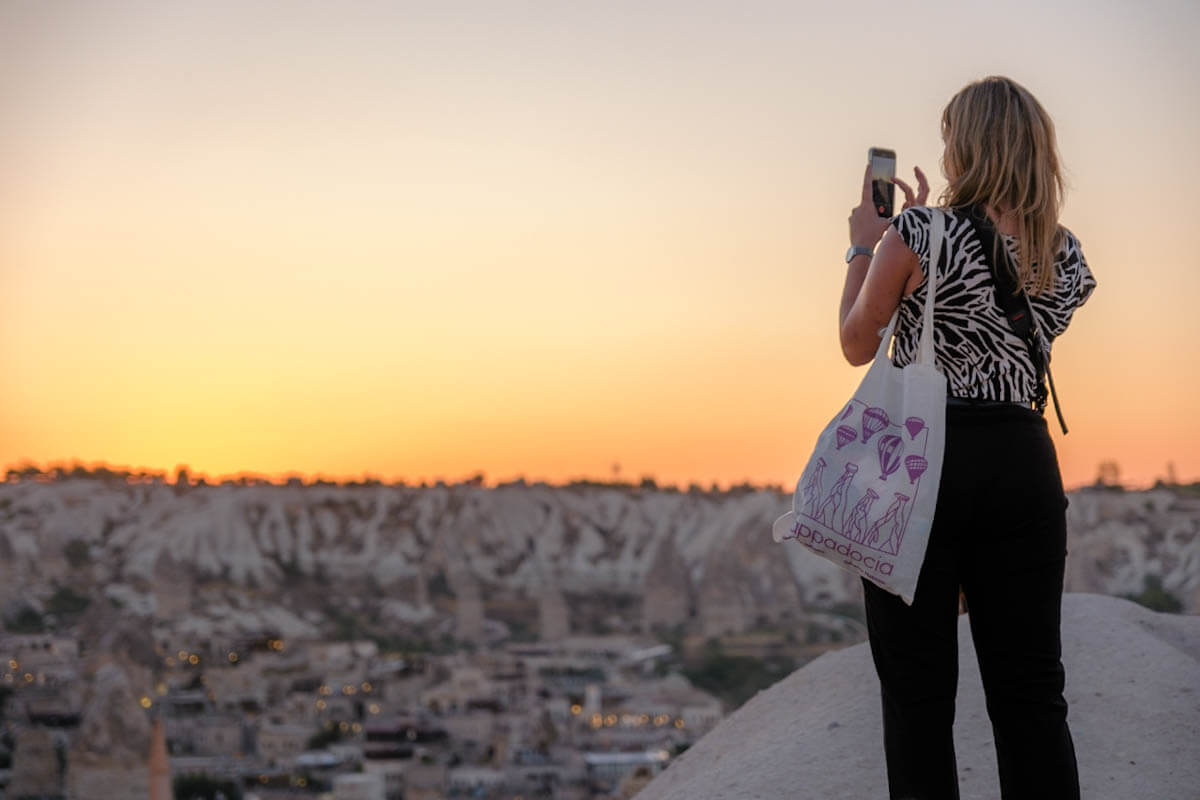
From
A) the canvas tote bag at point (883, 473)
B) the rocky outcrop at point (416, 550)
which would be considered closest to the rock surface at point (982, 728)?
the canvas tote bag at point (883, 473)

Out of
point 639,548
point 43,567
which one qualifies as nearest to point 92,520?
point 43,567

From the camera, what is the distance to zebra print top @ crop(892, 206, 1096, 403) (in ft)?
6.73

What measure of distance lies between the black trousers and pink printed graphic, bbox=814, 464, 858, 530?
0.38 ft

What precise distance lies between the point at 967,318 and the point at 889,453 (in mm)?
217

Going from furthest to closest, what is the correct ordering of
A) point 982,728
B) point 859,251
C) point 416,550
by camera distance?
point 416,550
point 982,728
point 859,251

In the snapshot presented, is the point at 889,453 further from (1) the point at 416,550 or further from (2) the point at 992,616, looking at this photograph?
(1) the point at 416,550

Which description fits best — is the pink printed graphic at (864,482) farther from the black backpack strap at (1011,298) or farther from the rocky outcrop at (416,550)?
the rocky outcrop at (416,550)

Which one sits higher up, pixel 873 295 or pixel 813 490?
pixel 873 295

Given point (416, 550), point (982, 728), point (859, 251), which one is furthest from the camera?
point (416, 550)

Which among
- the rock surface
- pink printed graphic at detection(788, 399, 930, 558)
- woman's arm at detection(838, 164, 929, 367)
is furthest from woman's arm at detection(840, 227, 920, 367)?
the rock surface

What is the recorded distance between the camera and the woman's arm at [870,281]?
2.06 m

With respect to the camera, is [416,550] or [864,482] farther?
[416,550]

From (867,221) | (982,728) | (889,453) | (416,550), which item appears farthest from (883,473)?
(416,550)

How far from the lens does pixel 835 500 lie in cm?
205
